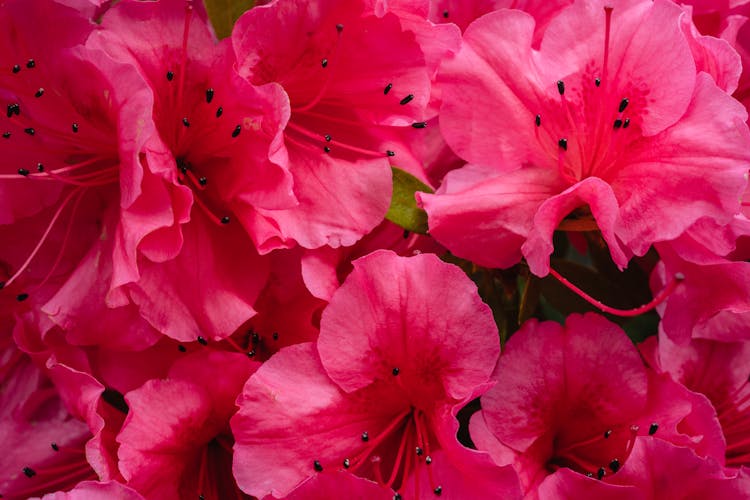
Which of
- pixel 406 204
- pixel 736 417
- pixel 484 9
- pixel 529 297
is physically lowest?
pixel 736 417

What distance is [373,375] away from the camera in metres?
0.82

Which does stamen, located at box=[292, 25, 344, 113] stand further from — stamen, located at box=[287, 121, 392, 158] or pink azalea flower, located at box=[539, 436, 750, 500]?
pink azalea flower, located at box=[539, 436, 750, 500]

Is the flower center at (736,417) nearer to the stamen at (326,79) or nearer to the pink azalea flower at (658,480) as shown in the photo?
the pink azalea flower at (658,480)

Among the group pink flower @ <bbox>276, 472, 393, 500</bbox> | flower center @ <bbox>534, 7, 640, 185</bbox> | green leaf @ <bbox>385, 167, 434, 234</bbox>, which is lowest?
pink flower @ <bbox>276, 472, 393, 500</bbox>

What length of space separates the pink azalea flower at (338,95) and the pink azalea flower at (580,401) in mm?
187

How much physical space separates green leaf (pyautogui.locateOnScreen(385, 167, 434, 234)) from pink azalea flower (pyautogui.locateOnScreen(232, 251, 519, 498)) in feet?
0.27

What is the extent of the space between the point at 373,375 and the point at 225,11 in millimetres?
365

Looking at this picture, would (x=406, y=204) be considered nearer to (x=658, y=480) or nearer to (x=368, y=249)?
(x=368, y=249)

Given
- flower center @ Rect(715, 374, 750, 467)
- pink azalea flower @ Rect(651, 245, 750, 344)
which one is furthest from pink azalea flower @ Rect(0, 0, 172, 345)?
flower center @ Rect(715, 374, 750, 467)

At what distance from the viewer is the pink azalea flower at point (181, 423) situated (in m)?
0.78

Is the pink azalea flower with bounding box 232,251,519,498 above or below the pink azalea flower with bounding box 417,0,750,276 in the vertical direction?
below

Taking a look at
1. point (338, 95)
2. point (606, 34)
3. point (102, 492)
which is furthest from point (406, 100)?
point (102, 492)

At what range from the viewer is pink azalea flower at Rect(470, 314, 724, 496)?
830 millimetres

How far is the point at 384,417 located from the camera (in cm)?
86
